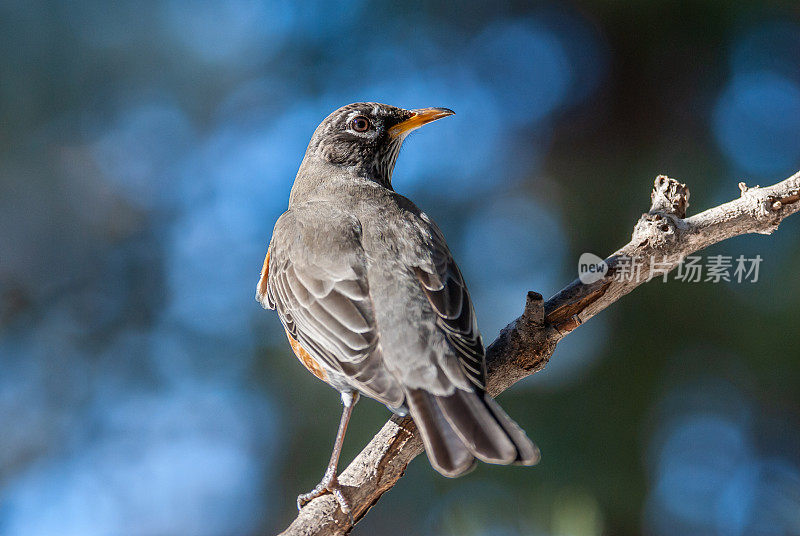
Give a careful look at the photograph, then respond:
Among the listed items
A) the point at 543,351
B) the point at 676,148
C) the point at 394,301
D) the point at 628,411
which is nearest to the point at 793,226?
the point at 676,148

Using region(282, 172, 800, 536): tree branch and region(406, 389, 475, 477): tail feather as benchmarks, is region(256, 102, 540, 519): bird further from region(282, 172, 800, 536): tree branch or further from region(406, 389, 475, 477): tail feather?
region(282, 172, 800, 536): tree branch

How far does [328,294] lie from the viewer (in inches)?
109

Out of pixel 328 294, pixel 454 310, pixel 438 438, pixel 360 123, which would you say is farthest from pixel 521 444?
pixel 360 123

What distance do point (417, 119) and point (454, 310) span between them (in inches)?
58.3

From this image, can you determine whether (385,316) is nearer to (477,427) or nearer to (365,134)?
(477,427)

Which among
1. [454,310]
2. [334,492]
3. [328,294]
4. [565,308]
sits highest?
[328,294]

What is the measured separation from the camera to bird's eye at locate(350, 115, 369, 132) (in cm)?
385

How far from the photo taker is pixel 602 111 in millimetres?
4484

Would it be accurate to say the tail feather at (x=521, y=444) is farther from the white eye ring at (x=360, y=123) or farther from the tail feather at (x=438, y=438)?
the white eye ring at (x=360, y=123)

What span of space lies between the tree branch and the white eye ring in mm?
1622

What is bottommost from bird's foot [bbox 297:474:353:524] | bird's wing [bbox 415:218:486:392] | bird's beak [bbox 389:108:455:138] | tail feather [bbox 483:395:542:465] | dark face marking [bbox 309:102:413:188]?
tail feather [bbox 483:395:542:465]

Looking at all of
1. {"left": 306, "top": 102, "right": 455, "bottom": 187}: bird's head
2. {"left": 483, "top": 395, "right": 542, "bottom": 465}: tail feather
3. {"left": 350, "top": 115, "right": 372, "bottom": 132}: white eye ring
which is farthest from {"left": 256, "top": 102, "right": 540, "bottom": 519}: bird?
{"left": 350, "top": 115, "right": 372, "bottom": 132}: white eye ring

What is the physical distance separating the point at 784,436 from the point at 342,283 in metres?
2.84

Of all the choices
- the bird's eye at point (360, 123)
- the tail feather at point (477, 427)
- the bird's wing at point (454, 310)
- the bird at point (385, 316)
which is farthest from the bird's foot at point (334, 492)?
the bird's eye at point (360, 123)
